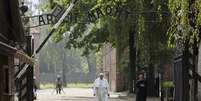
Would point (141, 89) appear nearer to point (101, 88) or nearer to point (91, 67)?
point (101, 88)

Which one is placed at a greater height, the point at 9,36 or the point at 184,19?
the point at 184,19

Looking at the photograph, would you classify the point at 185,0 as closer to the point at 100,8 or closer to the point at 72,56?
the point at 100,8

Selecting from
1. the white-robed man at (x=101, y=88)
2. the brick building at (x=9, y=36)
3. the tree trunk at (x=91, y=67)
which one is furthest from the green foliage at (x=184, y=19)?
the tree trunk at (x=91, y=67)

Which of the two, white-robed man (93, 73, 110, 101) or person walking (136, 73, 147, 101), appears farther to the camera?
person walking (136, 73, 147, 101)

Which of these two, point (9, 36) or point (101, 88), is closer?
point (9, 36)

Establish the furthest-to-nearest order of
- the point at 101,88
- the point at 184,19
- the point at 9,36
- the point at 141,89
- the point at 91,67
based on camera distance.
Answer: the point at 91,67 → the point at 141,89 → the point at 101,88 → the point at 9,36 → the point at 184,19

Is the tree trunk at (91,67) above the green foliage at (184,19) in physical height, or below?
below

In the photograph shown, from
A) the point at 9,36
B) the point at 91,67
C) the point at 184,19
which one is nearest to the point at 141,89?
the point at 9,36

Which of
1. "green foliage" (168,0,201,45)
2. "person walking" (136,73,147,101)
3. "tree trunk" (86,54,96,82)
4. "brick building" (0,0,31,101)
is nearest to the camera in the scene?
"green foliage" (168,0,201,45)

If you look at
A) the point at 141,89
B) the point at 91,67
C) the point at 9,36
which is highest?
the point at 9,36

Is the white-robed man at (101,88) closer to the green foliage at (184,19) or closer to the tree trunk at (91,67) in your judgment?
the green foliage at (184,19)

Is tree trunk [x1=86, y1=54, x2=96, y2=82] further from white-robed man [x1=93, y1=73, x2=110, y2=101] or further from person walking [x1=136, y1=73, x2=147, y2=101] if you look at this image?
white-robed man [x1=93, y1=73, x2=110, y2=101]

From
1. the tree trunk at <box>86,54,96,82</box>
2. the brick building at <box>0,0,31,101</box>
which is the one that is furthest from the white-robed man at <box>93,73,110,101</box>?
the tree trunk at <box>86,54,96,82</box>

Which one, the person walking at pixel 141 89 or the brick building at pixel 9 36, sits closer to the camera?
the brick building at pixel 9 36
